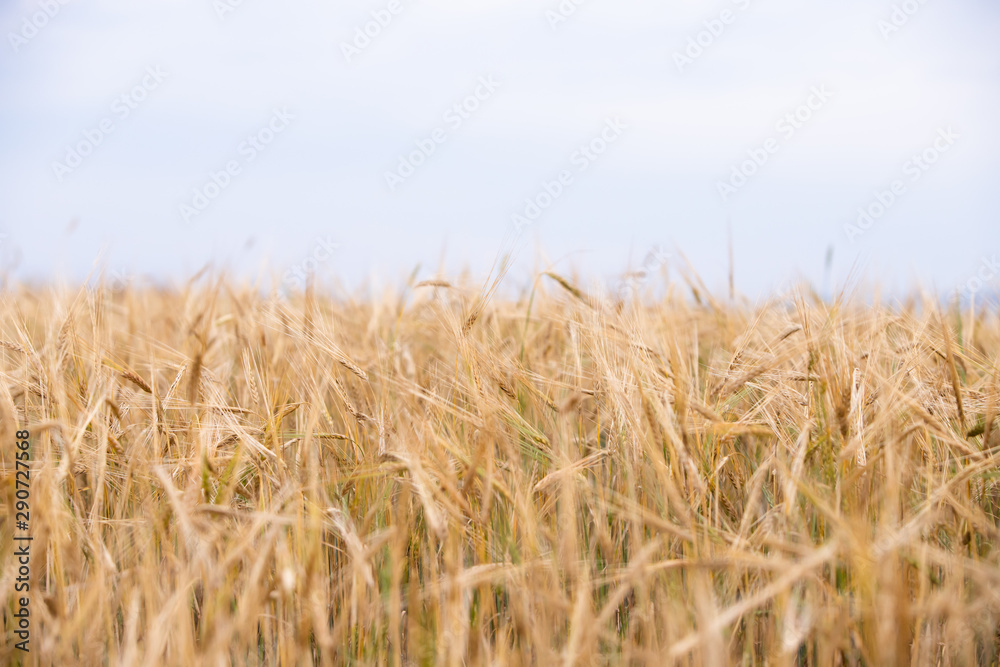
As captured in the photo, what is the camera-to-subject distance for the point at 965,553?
132 centimetres

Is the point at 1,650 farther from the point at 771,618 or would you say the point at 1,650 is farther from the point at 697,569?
the point at 771,618

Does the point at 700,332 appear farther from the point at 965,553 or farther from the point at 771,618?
the point at 771,618

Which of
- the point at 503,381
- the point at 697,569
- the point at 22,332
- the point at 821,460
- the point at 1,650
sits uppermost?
the point at 22,332

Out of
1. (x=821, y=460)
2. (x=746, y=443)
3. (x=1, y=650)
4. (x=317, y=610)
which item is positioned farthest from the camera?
(x=746, y=443)

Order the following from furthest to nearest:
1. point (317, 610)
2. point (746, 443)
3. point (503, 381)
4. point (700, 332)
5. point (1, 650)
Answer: point (700, 332) → point (746, 443) → point (503, 381) → point (1, 650) → point (317, 610)

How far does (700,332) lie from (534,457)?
1.60 metres

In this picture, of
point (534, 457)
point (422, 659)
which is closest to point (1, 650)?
point (422, 659)

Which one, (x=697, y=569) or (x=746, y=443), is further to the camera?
(x=746, y=443)

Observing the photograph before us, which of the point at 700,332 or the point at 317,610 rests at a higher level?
the point at 700,332

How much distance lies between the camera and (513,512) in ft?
3.94

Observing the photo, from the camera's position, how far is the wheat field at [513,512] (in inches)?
37.9

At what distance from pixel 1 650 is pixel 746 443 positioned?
5.42ft

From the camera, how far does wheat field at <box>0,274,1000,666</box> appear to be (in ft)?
3.16

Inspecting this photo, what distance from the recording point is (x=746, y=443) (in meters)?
1.78
